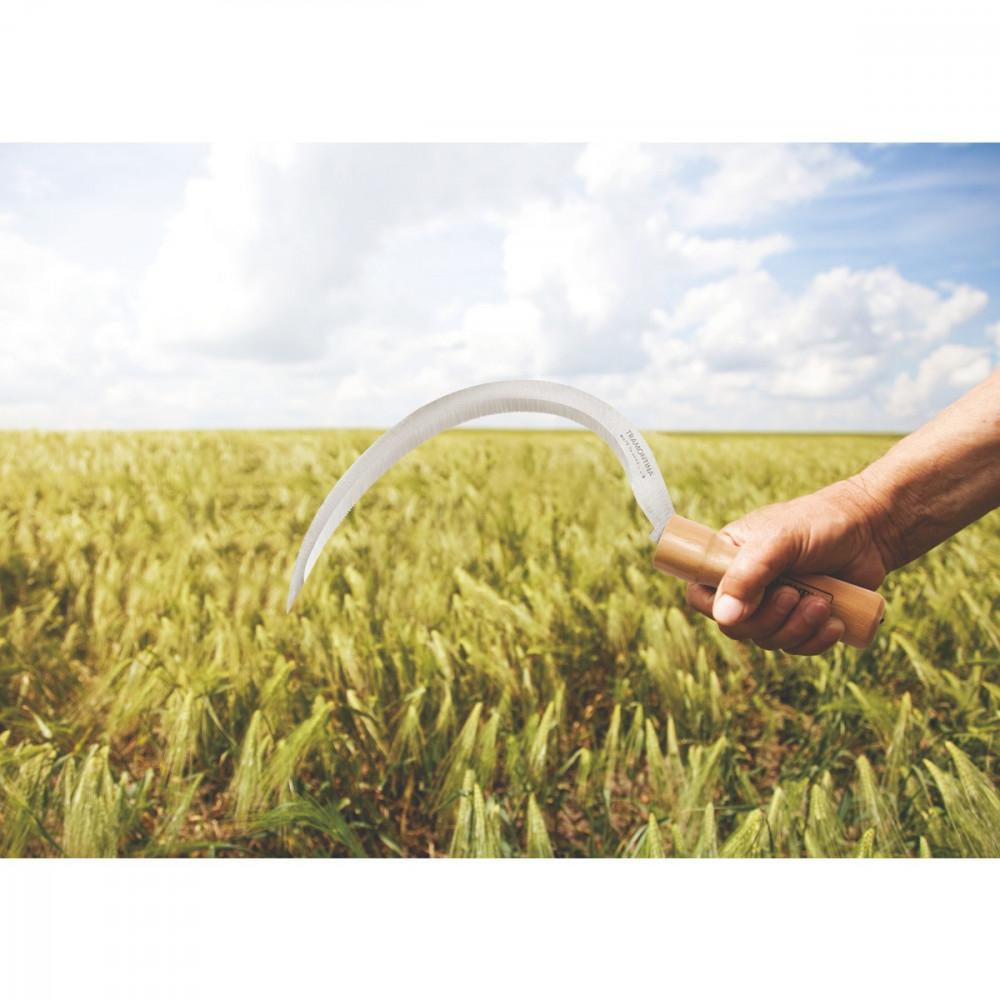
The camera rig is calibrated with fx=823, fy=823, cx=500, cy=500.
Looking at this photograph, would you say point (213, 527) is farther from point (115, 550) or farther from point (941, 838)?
point (941, 838)

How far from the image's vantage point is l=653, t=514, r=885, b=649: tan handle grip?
1116mm

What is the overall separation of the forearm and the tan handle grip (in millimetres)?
334

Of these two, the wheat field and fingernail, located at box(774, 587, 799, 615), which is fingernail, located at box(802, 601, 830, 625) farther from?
A: the wheat field

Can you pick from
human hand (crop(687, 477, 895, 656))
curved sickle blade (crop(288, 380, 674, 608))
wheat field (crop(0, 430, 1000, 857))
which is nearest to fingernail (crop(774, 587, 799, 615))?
human hand (crop(687, 477, 895, 656))

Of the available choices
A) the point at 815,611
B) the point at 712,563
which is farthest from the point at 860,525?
the point at 712,563

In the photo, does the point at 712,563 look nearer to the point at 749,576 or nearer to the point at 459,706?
the point at 749,576

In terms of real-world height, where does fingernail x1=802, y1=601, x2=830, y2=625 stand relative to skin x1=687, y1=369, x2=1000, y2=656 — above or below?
below

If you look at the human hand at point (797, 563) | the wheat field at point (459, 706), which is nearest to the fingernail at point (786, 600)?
the human hand at point (797, 563)

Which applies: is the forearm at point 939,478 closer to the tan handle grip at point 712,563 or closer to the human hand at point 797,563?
the human hand at point 797,563

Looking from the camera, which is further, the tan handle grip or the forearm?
the forearm

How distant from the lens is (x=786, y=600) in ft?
3.93

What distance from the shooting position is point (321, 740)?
149 cm

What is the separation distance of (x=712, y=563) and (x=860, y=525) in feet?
1.36

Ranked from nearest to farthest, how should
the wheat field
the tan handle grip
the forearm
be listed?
the tan handle grip, the forearm, the wheat field
